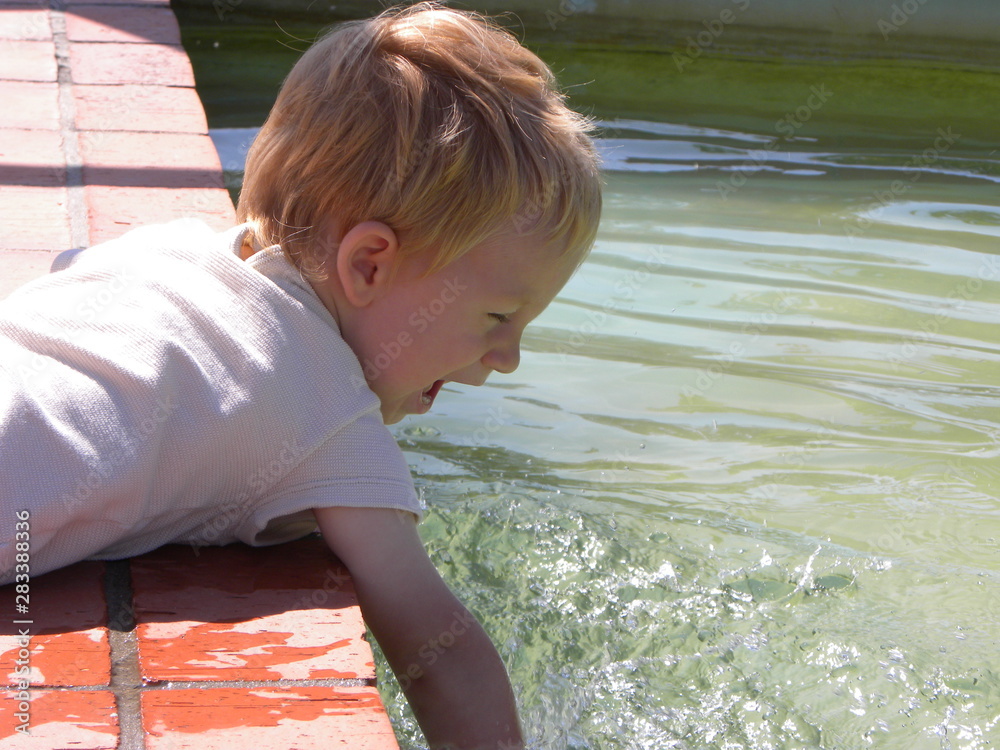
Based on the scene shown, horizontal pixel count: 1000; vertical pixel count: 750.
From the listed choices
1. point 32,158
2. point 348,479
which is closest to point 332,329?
point 348,479

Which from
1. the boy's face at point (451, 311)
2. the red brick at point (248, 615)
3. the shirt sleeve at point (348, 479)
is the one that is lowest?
the red brick at point (248, 615)

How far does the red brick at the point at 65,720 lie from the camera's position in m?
1.30

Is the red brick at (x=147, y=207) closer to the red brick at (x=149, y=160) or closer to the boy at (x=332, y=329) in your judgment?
the red brick at (x=149, y=160)

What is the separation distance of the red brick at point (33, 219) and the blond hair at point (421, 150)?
3.66 feet

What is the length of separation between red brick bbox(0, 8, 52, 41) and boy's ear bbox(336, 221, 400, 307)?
11.2ft

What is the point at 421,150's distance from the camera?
180 cm

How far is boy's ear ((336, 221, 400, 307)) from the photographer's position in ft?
5.90

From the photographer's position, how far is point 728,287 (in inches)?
166

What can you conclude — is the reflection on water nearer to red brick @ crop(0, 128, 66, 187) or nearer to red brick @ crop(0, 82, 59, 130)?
red brick @ crop(0, 128, 66, 187)

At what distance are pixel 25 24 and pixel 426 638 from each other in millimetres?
4048
